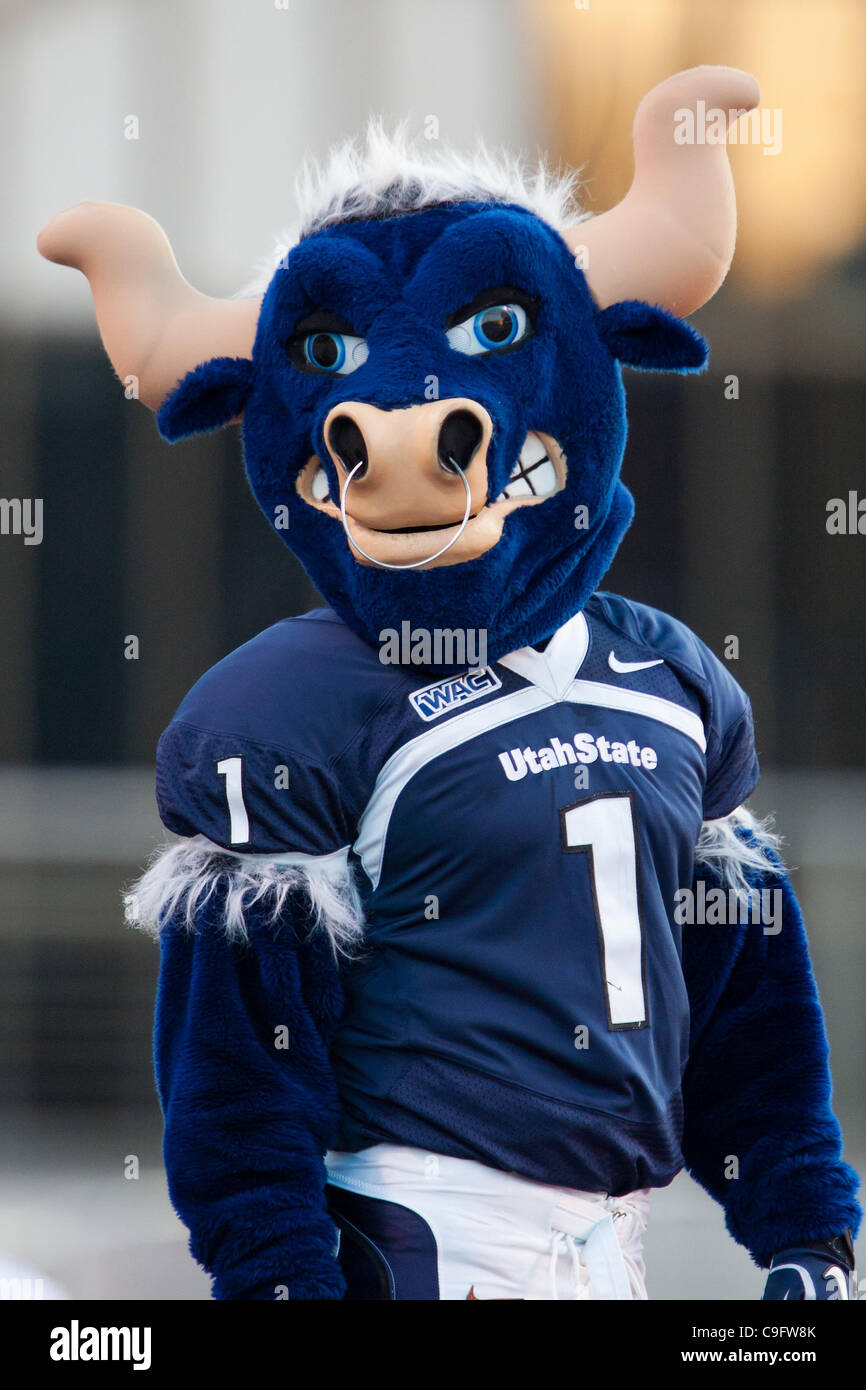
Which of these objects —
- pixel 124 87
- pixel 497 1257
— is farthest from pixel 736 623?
pixel 497 1257

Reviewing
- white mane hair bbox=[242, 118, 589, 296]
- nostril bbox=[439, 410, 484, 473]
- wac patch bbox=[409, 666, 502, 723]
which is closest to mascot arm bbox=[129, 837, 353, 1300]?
wac patch bbox=[409, 666, 502, 723]

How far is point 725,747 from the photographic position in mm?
1759

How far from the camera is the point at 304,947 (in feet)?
4.95

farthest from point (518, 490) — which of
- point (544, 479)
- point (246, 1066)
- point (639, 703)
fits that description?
point (246, 1066)

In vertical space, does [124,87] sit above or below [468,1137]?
above

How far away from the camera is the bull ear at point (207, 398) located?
1.61 metres

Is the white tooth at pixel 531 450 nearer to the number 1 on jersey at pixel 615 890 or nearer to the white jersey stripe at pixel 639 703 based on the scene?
the white jersey stripe at pixel 639 703

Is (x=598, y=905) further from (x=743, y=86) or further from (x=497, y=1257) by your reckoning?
(x=743, y=86)

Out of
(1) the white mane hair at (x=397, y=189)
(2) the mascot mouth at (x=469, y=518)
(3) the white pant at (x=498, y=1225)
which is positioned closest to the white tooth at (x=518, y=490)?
(2) the mascot mouth at (x=469, y=518)

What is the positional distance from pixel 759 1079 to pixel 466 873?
1.51ft

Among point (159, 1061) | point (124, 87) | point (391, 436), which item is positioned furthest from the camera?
point (124, 87)

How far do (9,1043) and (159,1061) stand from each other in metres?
2.66

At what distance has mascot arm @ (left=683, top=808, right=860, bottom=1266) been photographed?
1670 mm

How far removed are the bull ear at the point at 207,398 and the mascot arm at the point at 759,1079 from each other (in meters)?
0.70
